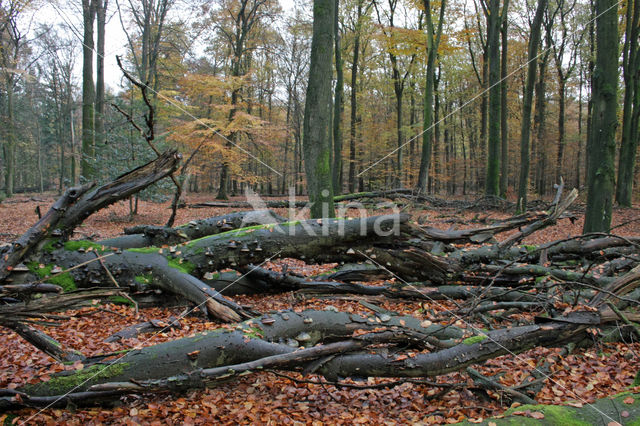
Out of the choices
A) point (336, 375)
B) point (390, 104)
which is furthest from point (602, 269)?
point (390, 104)

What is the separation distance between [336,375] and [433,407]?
0.86 meters

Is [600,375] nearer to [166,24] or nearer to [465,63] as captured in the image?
[166,24]

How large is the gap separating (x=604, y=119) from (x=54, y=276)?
9.06 m

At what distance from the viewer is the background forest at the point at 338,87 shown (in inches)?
554

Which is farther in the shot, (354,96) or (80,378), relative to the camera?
(354,96)

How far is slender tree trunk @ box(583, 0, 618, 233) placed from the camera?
6582mm

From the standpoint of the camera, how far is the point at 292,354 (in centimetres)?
289

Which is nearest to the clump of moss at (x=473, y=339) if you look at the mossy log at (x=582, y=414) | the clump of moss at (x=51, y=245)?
the mossy log at (x=582, y=414)

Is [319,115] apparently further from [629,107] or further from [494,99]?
[629,107]

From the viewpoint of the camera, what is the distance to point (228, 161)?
16.4 meters

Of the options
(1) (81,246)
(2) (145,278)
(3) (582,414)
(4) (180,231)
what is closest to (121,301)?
(2) (145,278)

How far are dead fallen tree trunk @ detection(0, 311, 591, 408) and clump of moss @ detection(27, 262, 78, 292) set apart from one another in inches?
84.1

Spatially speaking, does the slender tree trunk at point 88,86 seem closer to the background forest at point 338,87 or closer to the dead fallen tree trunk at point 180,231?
the background forest at point 338,87

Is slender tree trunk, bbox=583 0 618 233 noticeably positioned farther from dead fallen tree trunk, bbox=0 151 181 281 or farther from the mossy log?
dead fallen tree trunk, bbox=0 151 181 281
